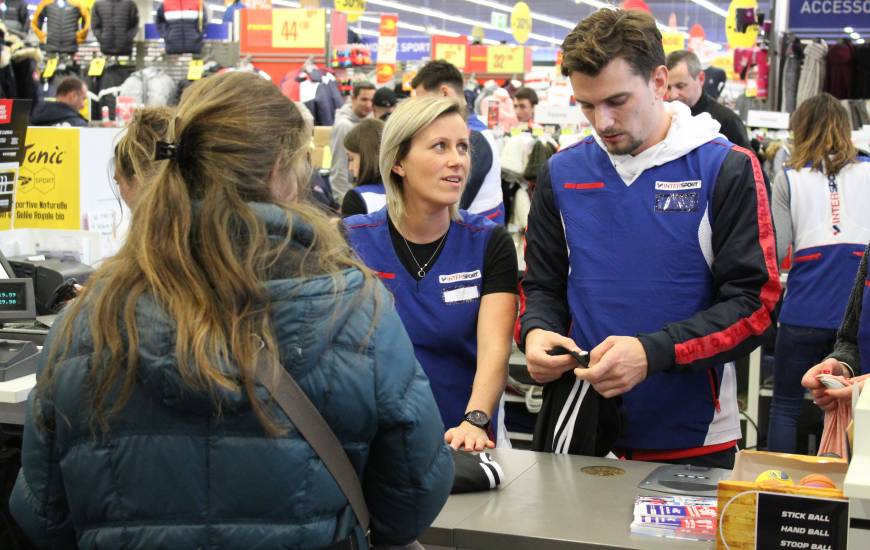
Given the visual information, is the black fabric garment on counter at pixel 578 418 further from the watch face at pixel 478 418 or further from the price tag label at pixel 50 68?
the price tag label at pixel 50 68

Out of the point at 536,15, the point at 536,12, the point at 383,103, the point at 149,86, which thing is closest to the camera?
the point at 383,103

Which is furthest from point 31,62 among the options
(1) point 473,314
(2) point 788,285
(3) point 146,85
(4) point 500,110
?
(1) point 473,314

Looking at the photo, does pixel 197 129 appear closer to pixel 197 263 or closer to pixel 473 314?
pixel 197 263

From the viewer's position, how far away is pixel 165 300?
137cm

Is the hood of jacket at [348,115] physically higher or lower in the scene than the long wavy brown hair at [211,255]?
higher

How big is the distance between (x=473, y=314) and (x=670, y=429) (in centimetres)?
56

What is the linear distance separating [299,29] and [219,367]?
11.5 metres

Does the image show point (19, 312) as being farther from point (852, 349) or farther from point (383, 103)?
point (383, 103)

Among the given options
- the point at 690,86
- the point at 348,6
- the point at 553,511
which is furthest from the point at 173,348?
the point at 348,6

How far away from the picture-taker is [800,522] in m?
1.75

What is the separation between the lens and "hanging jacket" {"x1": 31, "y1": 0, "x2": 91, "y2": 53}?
12758 mm

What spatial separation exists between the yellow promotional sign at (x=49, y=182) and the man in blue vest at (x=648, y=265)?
2822mm

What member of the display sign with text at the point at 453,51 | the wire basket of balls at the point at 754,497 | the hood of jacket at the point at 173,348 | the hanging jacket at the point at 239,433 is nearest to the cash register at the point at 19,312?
the hanging jacket at the point at 239,433

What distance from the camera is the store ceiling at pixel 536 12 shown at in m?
27.2
